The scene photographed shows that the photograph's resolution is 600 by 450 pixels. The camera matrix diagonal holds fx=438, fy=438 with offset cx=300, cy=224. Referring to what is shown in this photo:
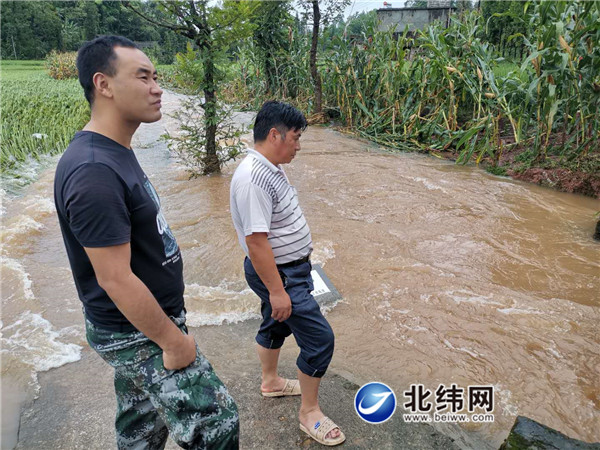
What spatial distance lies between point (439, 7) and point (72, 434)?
50.4ft

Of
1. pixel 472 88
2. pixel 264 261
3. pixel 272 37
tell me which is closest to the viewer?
pixel 264 261

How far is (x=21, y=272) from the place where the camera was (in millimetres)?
3664

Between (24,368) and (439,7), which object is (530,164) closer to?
(24,368)

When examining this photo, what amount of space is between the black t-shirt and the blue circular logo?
115 cm

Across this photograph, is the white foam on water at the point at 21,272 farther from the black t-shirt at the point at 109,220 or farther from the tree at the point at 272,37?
the tree at the point at 272,37

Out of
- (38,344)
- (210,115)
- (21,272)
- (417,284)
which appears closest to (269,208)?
(38,344)

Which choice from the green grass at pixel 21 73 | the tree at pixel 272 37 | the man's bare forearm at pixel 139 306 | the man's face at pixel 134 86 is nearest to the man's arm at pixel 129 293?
the man's bare forearm at pixel 139 306

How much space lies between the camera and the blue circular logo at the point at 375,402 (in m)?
2.07

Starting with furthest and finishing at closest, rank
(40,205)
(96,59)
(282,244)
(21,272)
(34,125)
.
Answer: (34,125) < (40,205) < (21,272) < (282,244) < (96,59)

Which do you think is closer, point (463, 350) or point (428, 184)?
point (463, 350)

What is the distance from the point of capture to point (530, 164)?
20.1 feet

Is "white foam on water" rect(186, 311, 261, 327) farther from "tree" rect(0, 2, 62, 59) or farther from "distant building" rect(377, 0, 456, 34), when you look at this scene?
"tree" rect(0, 2, 62, 59)

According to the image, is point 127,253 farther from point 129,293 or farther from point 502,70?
point 502,70

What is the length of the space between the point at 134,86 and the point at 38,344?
2.22 metres
